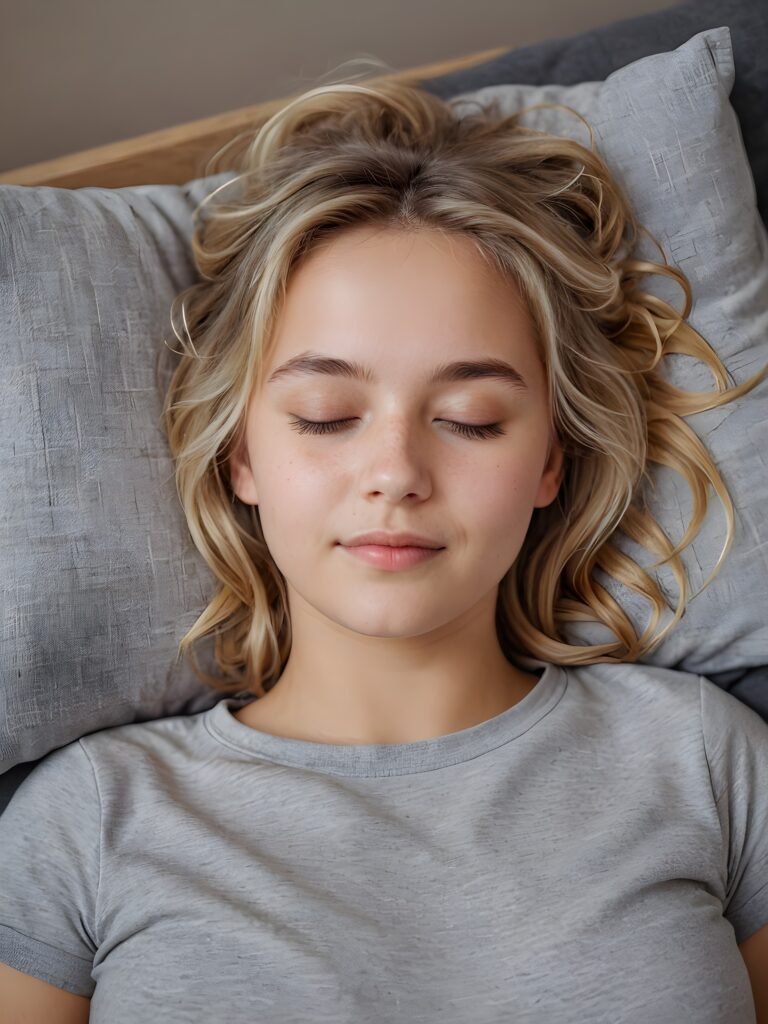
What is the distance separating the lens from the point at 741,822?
1.25 m

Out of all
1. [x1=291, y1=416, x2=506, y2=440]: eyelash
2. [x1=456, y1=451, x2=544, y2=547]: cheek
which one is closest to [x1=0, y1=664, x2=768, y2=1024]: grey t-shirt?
[x1=456, y1=451, x2=544, y2=547]: cheek

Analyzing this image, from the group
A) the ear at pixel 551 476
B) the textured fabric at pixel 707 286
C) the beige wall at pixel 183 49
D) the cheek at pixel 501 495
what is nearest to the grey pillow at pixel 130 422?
Result: the textured fabric at pixel 707 286

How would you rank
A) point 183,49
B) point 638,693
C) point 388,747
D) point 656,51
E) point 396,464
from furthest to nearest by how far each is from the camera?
point 183,49 < point 656,51 < point 638,693 < point 388,747 < point 396,464

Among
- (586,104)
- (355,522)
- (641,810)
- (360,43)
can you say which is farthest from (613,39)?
(641,810)

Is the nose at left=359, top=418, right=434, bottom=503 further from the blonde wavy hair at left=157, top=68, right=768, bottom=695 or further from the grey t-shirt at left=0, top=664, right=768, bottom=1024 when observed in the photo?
the grey t-shirt at left=0, top=664, right=768, bottom=1024

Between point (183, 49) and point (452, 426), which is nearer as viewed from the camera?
point (452, 426)

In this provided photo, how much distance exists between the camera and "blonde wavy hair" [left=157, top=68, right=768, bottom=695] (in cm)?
133

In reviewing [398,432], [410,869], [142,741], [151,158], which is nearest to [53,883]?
[142,741]

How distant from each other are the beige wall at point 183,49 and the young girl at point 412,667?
1.46 feet

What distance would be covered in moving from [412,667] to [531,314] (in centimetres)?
46

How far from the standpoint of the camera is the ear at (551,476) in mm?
1408

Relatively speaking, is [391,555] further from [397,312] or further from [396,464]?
[397,312]

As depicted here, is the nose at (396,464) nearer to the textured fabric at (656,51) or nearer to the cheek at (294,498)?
the cheek at (294,498)

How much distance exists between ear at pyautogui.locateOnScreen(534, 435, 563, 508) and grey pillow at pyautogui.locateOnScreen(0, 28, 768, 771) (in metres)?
0.15
